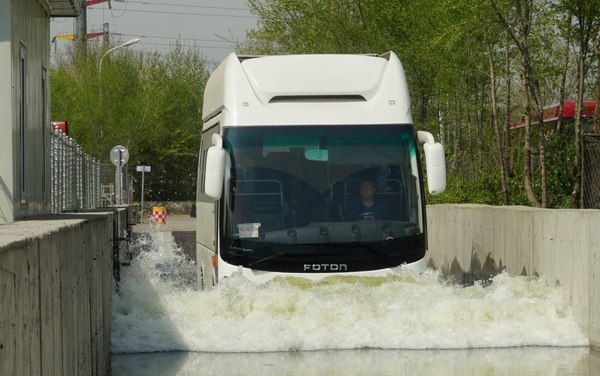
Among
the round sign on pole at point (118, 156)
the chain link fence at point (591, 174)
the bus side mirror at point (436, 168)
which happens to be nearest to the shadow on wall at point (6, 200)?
the bus side mirror at point (436, 168)

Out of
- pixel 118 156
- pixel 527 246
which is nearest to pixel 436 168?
pixel 527 246

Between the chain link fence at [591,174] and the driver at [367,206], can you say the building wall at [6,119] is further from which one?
the chain link fence at [591,174]

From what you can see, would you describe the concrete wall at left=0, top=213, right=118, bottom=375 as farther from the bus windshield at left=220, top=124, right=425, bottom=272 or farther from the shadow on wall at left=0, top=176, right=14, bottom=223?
the bus windshield at left=220, top=124, right=425, bottom=272

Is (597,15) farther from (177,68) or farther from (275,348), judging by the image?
(177,68)

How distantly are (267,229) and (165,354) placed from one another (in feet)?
6.86

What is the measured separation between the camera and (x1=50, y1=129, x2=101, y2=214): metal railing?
22.7 meters

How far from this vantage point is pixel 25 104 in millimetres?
17953

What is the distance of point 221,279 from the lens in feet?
54.5

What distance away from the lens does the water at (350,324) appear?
1501 cm

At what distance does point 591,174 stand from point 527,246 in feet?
29.1

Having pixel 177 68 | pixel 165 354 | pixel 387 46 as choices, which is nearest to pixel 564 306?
pixel 165 354

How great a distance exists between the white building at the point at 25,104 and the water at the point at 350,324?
5.78 ft

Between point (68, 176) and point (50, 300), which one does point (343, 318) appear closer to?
point (50, 300)

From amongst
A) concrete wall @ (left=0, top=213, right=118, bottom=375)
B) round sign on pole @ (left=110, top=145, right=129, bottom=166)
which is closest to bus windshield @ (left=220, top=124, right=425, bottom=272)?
concrete wall @ (left=0, top=213, right=118, bottom=375)
